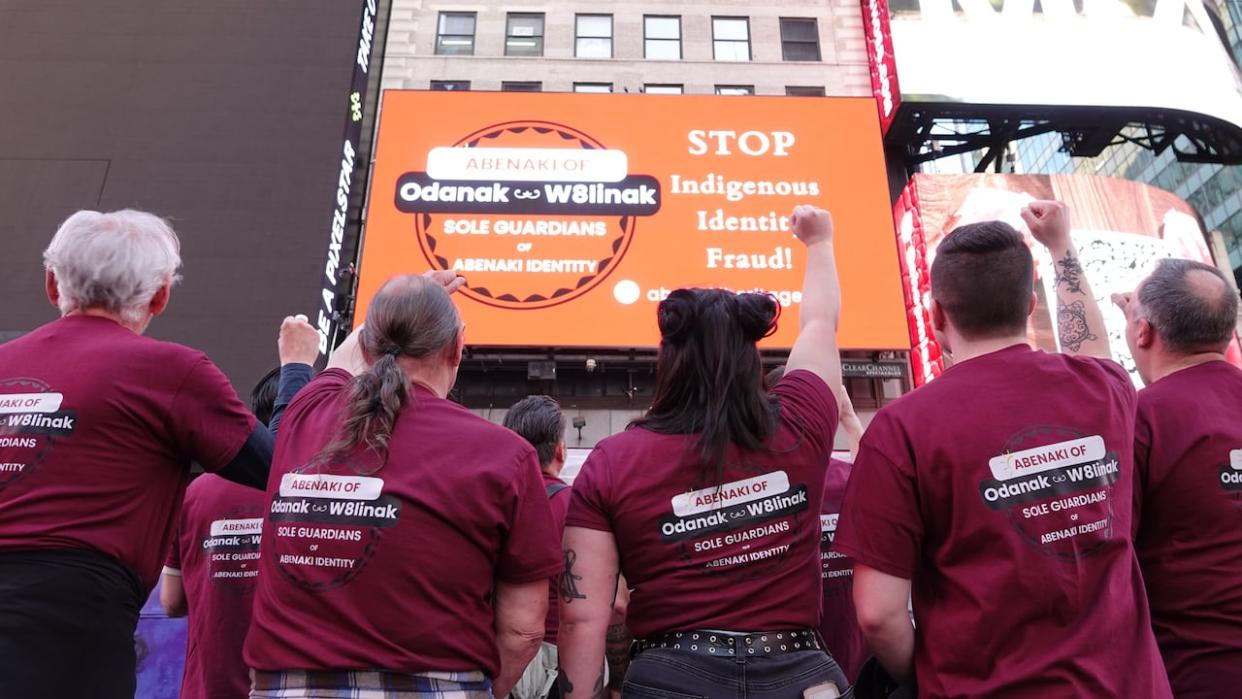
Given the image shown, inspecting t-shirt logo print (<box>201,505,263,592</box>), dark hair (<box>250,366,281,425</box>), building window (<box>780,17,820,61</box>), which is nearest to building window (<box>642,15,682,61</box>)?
building window (<box>780,17,820,61</box>)

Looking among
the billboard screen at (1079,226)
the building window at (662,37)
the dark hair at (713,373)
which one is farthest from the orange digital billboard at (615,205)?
the dark hair at (713,373)

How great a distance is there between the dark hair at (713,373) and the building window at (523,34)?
15165mm

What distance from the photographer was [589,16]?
16.5 m

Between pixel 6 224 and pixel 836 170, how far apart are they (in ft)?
41.7

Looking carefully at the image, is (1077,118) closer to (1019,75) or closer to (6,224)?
(1019,75)

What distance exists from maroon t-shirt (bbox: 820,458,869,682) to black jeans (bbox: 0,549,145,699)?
2.44 m

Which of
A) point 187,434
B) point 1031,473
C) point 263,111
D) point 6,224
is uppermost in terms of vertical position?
point 263,111

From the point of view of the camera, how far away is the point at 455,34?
16.1 meters

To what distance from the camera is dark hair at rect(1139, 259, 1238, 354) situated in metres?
2.37

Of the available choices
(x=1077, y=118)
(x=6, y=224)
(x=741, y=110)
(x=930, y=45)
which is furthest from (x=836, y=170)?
(x=6, y=224)

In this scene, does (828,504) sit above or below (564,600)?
above

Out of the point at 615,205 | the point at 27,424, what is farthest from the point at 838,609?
the point at 615,205

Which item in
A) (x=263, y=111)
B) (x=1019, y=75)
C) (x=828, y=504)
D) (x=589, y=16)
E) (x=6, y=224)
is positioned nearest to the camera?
(x=828, y=504)

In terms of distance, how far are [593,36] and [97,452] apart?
16032mm
